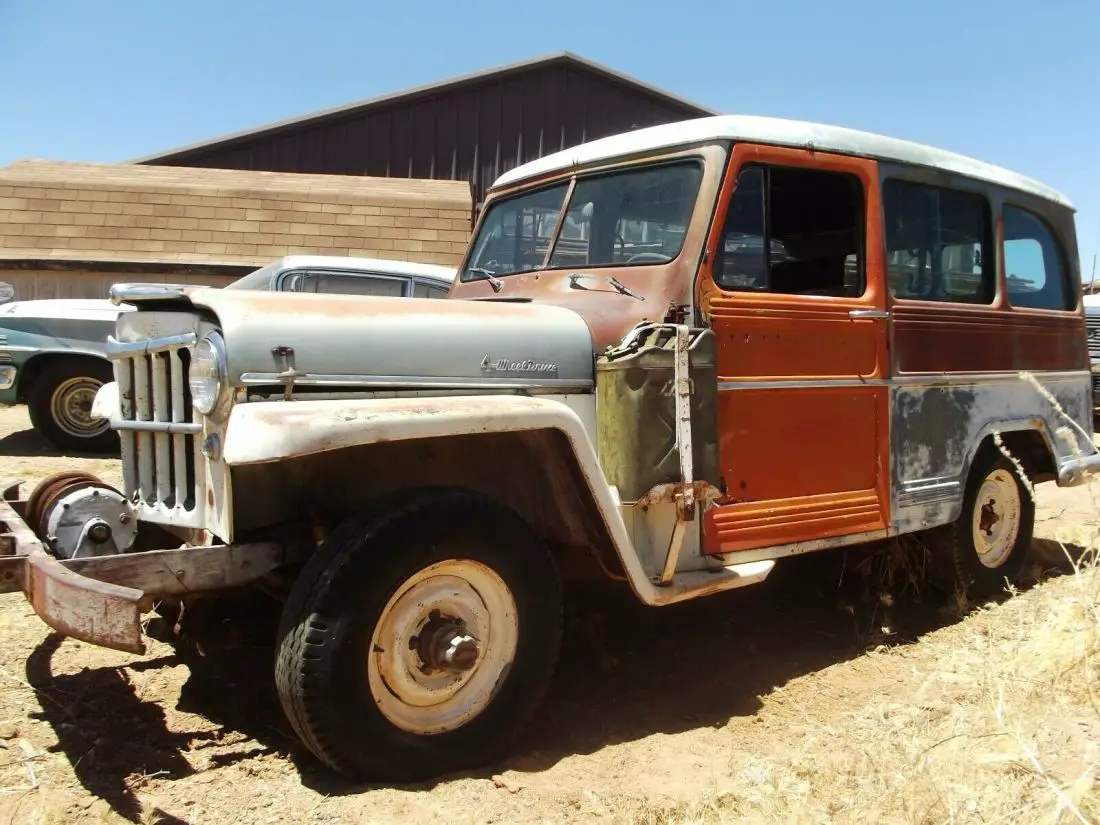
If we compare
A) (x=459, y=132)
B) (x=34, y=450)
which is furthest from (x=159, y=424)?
(x=459, y=132)

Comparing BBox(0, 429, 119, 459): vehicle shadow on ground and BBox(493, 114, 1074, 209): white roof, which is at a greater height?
BBox(493, 114, 1074, 209): white roof

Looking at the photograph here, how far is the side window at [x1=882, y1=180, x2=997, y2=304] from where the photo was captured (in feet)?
13.2

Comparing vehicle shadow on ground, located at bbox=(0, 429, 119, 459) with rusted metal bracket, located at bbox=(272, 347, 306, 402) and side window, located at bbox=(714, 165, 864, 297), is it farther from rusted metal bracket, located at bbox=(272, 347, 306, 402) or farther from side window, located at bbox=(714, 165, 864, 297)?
side window, located at bbox=(714, 165, 864, 297)

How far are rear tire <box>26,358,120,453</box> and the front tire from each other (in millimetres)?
6173

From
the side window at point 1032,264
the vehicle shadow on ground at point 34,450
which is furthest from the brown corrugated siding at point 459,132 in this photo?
the side window at point 1032,264

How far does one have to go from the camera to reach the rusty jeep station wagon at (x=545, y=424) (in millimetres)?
2584

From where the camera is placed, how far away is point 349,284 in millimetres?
7449

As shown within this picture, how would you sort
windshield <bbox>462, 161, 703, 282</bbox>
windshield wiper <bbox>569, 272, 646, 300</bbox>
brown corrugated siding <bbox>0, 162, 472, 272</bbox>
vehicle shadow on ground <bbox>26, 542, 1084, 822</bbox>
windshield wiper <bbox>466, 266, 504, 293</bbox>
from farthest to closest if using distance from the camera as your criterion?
brown corrugated siding <bbox>0, 162, 472, 272</bbox> → windshield wiper <bbox>466, 266, 504, 293</bbox> → windshield <bbox>462, 161, 703, 282</bbox> → windshield wiper <bbox>569, 272, 646, 300</bbox> → vehicle shadow on ground <bbox>26, 542, 1084, 822</bbox>

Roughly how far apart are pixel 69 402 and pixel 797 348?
6.68 meters

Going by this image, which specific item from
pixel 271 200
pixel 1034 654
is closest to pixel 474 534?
pixel 1034 654

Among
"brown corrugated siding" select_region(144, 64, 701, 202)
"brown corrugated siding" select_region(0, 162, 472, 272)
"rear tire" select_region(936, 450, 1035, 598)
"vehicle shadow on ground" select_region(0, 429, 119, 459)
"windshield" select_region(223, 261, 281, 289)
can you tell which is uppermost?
"brown corrugated siding" select_region(144, 64, 701, 202)

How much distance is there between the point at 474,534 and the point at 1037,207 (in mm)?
3864

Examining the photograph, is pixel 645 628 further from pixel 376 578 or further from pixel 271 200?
pixel 271 200

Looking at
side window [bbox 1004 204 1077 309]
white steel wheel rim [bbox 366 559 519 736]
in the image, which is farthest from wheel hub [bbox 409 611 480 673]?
side window [bbox 1004 204 1077 309]
